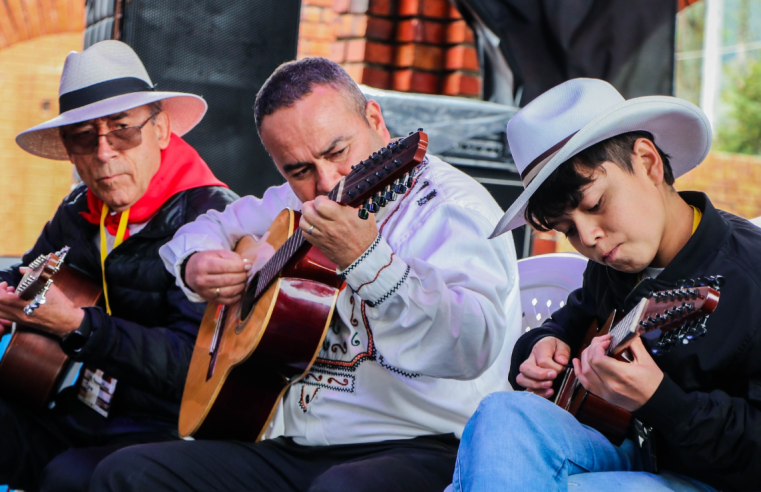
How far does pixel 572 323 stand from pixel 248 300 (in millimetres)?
831

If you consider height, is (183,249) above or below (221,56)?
below

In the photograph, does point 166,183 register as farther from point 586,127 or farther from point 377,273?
point 586,127

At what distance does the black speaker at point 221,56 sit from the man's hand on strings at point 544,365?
188cm

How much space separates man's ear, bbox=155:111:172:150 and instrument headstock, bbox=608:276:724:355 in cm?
183

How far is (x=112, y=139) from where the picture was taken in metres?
2.63

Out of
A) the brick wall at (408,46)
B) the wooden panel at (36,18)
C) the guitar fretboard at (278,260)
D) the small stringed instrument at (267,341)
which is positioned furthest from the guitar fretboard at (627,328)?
the wooden panel at (36,18)

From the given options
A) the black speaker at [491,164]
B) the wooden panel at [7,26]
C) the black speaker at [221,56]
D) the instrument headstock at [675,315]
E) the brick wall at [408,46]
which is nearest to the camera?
the instrument headstock at [675,315]

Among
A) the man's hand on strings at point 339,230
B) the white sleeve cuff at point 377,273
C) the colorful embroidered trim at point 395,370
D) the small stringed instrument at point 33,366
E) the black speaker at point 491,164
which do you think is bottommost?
the small stringed instrument at point 33,366

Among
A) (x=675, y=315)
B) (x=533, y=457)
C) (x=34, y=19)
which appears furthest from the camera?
(x=34, y=19)

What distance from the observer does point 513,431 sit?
1.43 metres

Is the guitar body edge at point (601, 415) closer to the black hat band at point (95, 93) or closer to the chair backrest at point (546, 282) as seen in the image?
the chair backrest at point (546, 282)

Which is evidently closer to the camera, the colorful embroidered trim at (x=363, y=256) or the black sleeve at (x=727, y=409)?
the black sleeve at (x=727, y=409)

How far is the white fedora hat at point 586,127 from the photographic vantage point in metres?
1.56


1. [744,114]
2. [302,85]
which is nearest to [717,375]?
[302,85]
